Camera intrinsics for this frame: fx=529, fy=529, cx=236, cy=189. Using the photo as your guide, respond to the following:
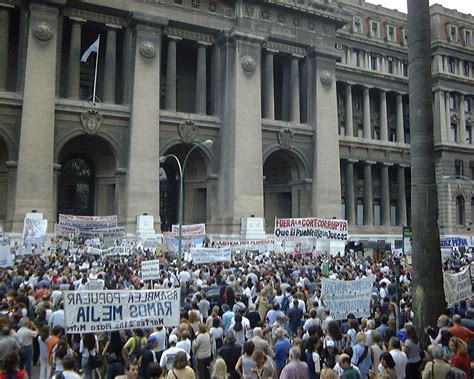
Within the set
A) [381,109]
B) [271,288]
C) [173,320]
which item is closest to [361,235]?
[381,109]

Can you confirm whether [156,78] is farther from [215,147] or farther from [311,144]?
[311,144]

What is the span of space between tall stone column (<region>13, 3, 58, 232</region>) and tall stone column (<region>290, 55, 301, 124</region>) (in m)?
21.0

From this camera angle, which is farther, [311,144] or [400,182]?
[400,182]

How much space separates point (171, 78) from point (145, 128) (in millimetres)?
5576

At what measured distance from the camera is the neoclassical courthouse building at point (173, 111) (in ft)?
124

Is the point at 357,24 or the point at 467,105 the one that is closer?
the point at 357,24

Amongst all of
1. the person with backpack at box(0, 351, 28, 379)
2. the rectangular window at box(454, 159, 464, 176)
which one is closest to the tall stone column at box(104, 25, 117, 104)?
the person with backpack at box(0, 351, 28, 379)

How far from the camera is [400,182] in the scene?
6109 cm

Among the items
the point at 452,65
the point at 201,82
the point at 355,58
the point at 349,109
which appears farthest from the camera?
the point at 452,65

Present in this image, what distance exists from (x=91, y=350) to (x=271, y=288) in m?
7.77

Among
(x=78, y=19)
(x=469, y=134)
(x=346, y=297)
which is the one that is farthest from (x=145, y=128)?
(x=469, y=134)

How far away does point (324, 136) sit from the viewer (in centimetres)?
4853

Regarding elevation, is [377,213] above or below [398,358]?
above

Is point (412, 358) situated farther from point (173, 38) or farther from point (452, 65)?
point (452, 65)
